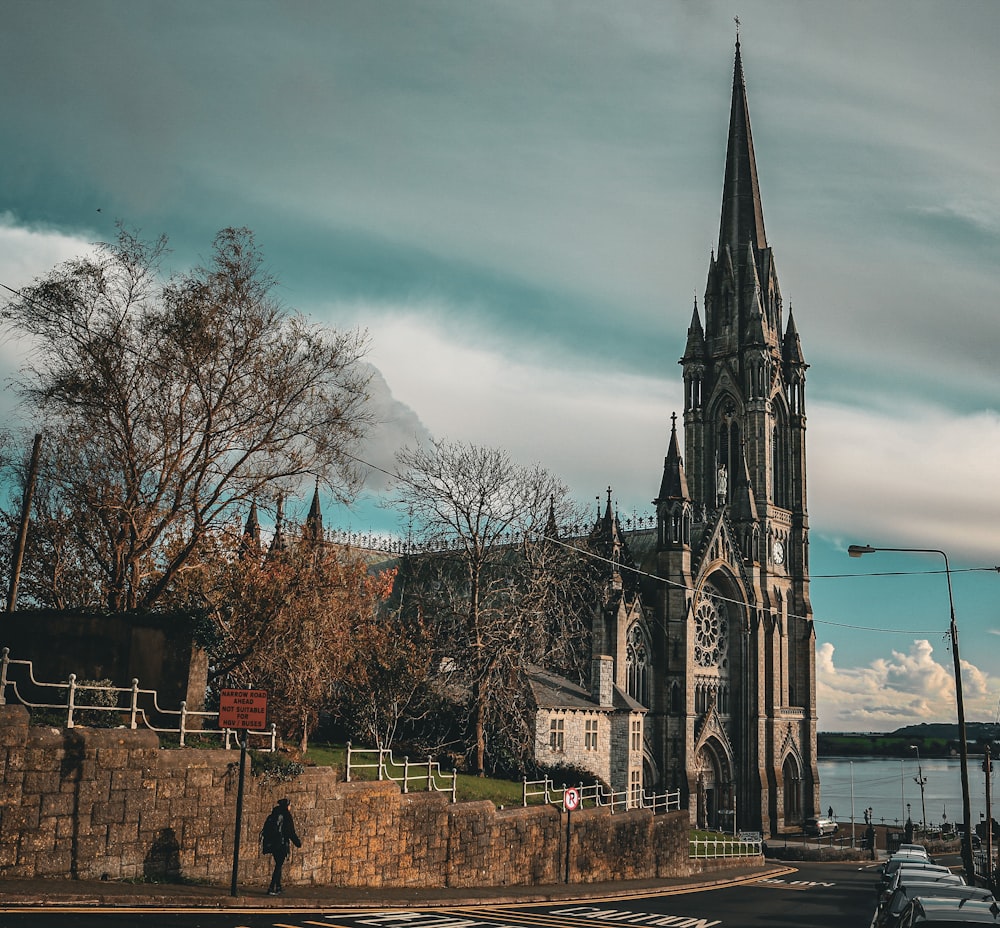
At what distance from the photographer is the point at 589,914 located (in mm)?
20312

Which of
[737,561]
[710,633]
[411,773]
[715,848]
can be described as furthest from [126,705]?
[737,561]

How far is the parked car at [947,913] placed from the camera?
10709 millimetres

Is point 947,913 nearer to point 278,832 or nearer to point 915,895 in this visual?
point 915,895

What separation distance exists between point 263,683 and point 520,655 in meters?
12.8

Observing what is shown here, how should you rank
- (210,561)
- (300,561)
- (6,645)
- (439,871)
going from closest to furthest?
(6,645) → (439,871) → (210,561) → (300,561)

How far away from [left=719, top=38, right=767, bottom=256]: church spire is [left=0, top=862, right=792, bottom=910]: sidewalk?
64673mm

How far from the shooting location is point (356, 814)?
20844mm

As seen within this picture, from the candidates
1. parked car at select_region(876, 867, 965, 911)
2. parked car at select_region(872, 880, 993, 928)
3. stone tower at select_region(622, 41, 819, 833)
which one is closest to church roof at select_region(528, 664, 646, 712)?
stone tower at select_region(622, 41, 819, 833)

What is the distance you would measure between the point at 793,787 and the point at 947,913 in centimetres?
6608

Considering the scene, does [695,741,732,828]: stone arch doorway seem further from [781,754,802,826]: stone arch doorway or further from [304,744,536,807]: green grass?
[304,744,536,807]: green grass

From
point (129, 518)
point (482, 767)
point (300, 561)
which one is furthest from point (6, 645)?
point (482, 767)

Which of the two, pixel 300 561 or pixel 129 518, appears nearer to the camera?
pixel 129 518

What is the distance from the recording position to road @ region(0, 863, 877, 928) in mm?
13781

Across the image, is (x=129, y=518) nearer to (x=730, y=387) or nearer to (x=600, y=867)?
(x=600, y=867)
